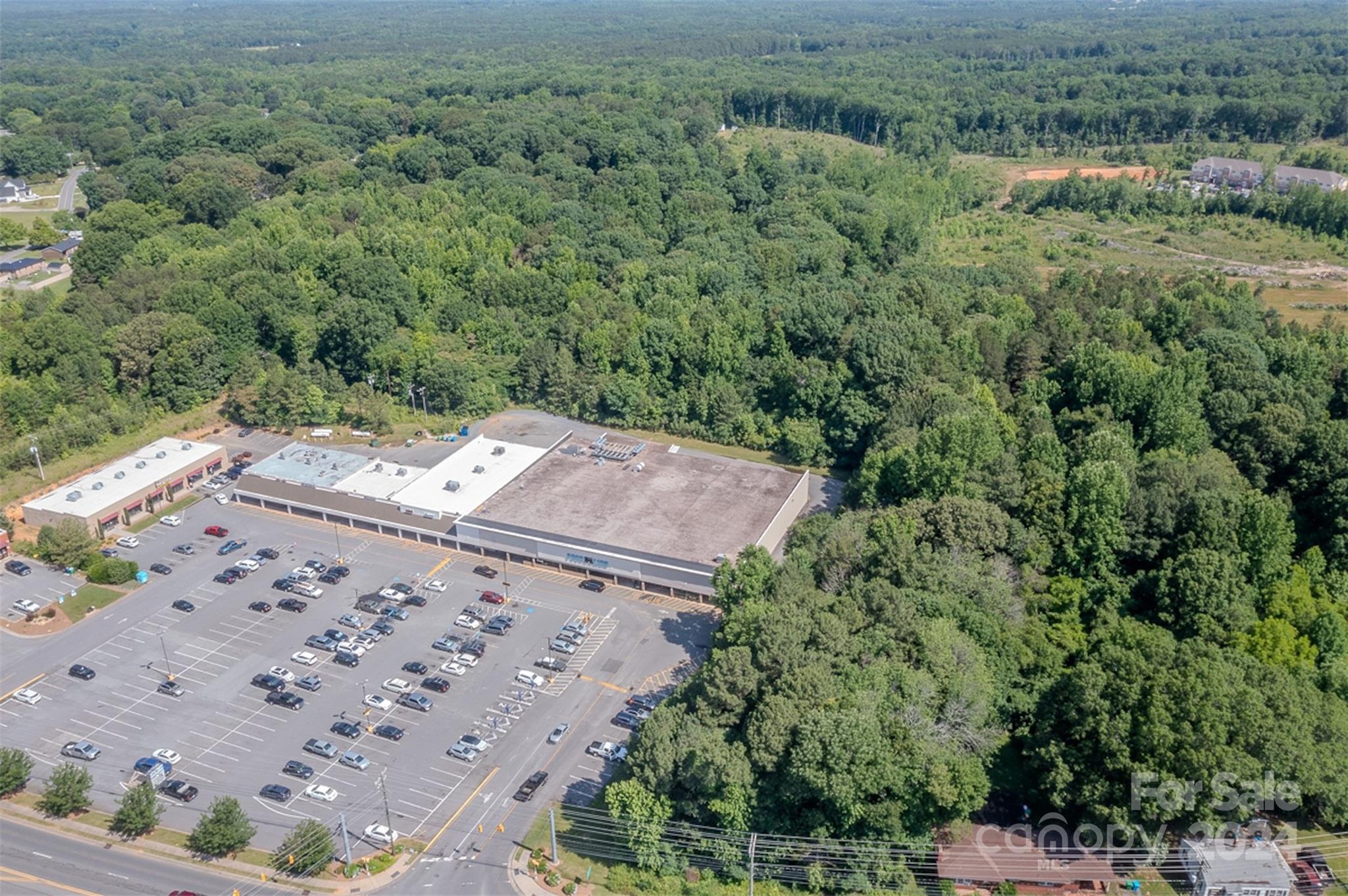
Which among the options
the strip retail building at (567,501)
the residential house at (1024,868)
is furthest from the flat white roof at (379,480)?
the residential house at (1024,868)

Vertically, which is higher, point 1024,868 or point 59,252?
point 59,252

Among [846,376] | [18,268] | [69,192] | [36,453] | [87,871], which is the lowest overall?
[87,871]

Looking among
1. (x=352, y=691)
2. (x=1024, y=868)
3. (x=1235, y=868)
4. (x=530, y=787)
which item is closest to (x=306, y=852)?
(x=530, y=787)

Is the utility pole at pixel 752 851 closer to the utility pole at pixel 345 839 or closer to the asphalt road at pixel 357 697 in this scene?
the asphalt road at pixel 357 697

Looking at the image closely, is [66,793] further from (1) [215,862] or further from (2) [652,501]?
(2) [652,501]

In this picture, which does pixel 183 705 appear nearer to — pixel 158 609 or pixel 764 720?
pixel 158 609

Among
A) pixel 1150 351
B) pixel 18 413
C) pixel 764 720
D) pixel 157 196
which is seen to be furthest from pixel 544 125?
pixel 764 720
